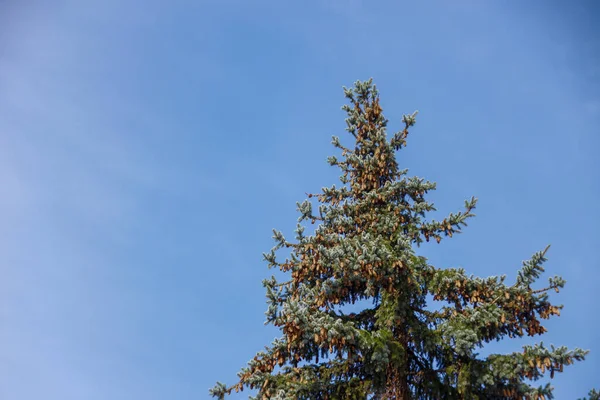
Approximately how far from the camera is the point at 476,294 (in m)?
11.9

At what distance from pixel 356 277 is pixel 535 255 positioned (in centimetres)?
376

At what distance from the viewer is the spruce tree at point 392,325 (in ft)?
34.7

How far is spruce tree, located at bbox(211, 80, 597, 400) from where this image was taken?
→ 10.6m

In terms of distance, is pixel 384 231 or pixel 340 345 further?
pixel 384 231

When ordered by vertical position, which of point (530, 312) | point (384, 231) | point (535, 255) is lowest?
point (530, 312)

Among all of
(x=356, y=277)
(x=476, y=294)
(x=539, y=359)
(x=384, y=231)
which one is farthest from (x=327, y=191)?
(x=539, y=359)

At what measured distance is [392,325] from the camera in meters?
12.1

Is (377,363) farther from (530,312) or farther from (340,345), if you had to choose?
(530,312)

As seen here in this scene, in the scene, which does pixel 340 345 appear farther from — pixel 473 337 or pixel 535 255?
pixel 535 255

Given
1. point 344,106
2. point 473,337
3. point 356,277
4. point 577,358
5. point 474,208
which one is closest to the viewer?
point 577,358

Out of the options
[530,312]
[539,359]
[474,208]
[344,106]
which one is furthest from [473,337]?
[344,106]

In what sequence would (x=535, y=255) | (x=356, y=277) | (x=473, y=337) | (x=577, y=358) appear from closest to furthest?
1. (x=577, y=358)
2. (x=473, y=337)
3. (x=535, y=255)
4. (x=356, y=277)

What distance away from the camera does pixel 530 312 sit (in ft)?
37.9

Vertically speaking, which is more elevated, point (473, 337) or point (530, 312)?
point (530, 312)
